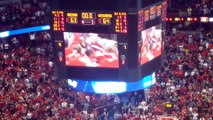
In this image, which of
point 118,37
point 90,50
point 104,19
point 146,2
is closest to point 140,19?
point 146,2

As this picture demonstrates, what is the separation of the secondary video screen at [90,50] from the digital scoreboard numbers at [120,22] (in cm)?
62

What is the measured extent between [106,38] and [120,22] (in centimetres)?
108

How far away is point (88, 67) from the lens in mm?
23766

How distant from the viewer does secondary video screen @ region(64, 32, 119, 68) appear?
907 inches

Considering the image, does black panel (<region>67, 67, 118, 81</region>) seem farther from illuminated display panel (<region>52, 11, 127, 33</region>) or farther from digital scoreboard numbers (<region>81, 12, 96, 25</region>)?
digital scoreboard numbers (<region>81, 12, 96, 25</region>)

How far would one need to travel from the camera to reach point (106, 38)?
2297cm

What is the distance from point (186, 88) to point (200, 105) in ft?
6.98

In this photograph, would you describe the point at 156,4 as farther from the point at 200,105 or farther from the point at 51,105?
the point at 51,105

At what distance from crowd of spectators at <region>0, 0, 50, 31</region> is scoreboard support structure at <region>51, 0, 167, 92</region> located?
413 inches

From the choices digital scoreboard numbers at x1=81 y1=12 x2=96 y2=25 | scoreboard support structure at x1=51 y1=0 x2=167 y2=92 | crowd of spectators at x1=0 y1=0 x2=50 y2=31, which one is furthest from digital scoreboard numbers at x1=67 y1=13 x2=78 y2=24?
crowd of spectators at x1=0 y1=0 x2=50 y2=31

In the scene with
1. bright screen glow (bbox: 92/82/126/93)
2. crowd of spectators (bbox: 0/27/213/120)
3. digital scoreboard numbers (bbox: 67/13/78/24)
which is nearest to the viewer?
digital scoreboard numbers (bbox: 67/13/78/24)

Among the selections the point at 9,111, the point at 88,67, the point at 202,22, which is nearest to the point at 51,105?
the point at 9,111

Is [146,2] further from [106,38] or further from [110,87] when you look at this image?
[110,87]

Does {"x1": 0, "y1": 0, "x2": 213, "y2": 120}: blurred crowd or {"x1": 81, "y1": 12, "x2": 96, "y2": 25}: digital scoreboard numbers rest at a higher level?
{"x1": 81, "y1": 12, "x2": 96, "y2": 25}: digital scoreboard numbers
